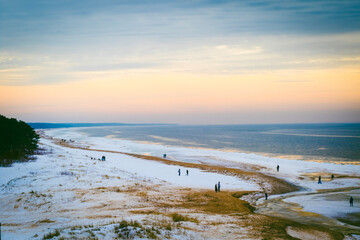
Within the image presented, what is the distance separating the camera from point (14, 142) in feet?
125

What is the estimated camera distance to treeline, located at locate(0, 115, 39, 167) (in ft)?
107

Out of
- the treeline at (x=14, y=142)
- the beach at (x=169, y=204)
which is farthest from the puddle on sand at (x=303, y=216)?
the treeline at (x=14, y=142)

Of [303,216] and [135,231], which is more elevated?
[135,231]

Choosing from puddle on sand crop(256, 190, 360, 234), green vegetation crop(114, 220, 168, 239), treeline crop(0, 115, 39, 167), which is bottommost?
puddle on sand crop(256, 190, 360, 234)

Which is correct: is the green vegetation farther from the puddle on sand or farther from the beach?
the puddle on sand

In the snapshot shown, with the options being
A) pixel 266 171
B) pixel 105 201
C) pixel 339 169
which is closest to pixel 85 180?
pixel 105 201

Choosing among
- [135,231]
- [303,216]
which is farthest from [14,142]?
[303,216]

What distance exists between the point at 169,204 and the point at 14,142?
31.3 meters

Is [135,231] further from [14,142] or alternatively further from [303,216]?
[14,142]

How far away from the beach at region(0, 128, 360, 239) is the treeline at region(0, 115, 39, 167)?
9.60 ft

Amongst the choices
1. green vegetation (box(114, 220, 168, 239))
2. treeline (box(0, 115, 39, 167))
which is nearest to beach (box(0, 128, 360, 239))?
green vegetation (box(114, 220, 168, 239))

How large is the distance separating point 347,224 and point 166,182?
19.8m

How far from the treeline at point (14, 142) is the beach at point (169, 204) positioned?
2925mm

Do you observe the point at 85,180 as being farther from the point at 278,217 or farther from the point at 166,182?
the point at 278,217
